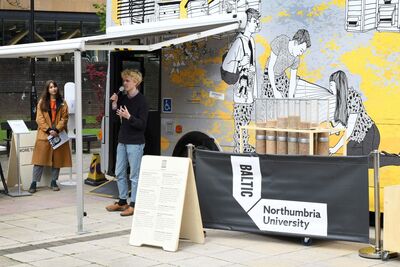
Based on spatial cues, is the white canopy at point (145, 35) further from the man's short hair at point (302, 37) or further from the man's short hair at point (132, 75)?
the man's short hair at point (302, 37)

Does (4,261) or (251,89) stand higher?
(251,89)

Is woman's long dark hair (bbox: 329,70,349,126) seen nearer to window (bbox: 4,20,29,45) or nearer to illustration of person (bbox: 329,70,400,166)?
illustration of person (bbox: 329,70,400,166)

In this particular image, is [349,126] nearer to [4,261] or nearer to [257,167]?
[257,167]

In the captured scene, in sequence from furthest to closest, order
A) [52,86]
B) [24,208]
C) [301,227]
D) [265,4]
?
[52,86], [24,208], [265,4], [301,227]

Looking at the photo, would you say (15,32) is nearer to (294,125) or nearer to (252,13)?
(252,13)

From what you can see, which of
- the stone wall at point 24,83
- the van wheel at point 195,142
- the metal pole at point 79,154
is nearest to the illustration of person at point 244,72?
the van wheel at point 195,142

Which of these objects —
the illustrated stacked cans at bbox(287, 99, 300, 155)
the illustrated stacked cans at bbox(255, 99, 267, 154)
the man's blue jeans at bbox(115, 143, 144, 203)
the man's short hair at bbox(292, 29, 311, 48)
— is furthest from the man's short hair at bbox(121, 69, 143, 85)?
the illustrated stacked cans at bbox(287, 99, 300, 155)

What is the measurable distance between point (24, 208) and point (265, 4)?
4.79 metres

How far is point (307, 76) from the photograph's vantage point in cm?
880

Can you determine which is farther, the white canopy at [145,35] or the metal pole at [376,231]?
the white canopy at [145,35]

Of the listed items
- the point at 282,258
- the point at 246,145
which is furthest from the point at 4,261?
the point at 246,145

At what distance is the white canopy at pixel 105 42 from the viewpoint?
8.52 metres

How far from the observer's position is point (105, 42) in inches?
380

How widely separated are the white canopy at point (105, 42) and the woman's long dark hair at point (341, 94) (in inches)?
67.3
